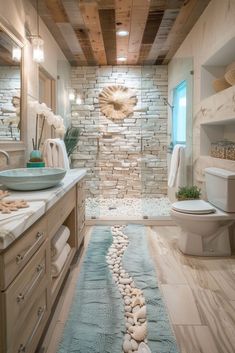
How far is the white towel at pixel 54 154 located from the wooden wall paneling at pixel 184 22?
1.77 meters

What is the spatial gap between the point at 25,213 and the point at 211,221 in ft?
6.27

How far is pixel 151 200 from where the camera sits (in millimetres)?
4680

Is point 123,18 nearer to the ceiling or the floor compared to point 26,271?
nearer to the ceiling

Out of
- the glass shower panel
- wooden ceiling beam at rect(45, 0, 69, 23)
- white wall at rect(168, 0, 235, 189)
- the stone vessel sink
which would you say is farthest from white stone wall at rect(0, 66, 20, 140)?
the glass shower panel

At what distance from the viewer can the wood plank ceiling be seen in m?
2.78

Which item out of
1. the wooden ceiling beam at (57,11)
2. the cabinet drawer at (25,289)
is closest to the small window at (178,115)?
the wooden ceiling beam at (57,11)

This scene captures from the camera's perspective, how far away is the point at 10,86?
217 centimetres

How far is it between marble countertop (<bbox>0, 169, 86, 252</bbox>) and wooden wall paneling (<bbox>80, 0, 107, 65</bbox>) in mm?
1905

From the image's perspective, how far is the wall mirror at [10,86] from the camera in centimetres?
206

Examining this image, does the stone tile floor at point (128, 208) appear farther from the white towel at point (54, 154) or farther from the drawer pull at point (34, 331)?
the drawer pull at point (34, 331)

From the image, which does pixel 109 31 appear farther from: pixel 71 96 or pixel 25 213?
pixel 25 213

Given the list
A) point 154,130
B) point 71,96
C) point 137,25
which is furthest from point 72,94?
point 137,25

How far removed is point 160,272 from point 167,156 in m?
2.57

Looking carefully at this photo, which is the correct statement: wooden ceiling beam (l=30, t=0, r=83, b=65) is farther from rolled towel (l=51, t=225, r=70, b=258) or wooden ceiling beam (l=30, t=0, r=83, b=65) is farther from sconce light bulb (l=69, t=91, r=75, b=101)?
rolled towel (l=51, t=225, r=70, b=258)
